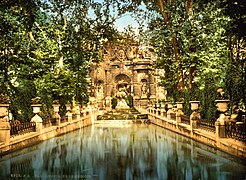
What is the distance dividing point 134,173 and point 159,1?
1897 centimetres

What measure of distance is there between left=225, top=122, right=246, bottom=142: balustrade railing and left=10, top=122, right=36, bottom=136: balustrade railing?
28.3ft

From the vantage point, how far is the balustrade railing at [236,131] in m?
9.99

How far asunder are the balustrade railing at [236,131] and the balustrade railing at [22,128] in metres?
A: 8.62

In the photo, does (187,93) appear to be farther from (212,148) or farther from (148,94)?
(148,94)

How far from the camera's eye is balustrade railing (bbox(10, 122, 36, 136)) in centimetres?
1319

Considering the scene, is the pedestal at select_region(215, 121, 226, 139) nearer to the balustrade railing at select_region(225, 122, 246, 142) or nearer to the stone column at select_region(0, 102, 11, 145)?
the balustrade railing at select_region(225, 122, 246, 142)

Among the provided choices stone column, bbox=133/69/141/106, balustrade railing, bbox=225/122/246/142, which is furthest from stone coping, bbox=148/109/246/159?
stone column, bbox=133/69/141/106

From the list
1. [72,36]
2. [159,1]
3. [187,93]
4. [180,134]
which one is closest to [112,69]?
[72,36]

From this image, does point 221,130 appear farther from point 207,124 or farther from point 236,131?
point 207,124

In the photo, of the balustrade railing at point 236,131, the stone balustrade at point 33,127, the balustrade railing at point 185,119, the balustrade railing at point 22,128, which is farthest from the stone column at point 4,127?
the balustrade railing at point 185,119

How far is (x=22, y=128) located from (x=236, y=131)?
9125mm

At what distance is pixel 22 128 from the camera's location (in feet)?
46.4

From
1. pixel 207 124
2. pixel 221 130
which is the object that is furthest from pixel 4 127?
pixel 207 124

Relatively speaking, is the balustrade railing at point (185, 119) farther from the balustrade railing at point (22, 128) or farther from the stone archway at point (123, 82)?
the stone archway at point (123, 82)
